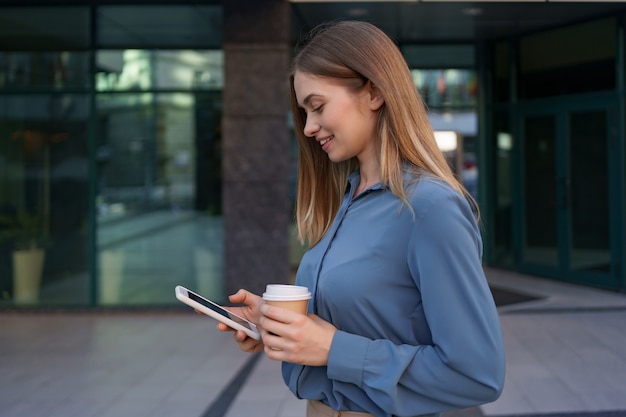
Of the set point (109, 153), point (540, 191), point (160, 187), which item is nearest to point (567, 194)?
point (540, 191)

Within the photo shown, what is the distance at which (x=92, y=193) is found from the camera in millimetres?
9375

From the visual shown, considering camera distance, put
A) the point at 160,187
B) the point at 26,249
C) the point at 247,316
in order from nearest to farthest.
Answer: the point at 247,316
the point at 160,187
the point at 26,249

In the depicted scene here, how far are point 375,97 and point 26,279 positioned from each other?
28.5ft

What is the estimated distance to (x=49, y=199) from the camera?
9.40 metres

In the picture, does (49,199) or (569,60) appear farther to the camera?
(569,60)

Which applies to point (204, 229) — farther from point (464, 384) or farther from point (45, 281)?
point (464, 384)

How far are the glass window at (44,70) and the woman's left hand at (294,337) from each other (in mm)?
8517

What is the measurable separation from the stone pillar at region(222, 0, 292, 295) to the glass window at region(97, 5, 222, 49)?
72cm

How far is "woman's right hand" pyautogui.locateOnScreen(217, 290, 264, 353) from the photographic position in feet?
5.50

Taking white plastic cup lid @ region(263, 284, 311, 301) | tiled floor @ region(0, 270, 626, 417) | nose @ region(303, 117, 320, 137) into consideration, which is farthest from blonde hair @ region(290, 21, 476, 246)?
tiled floor @ region(0, 270, 626, 417)

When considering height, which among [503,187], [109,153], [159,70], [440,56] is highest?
[440,56]

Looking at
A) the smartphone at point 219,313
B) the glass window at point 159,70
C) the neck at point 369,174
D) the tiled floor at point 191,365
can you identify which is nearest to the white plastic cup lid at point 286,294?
the smartphone at point 219,313

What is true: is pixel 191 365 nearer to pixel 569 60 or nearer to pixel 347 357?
pixel 347 357

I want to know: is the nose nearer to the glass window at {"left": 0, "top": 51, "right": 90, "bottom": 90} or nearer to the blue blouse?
the blue blouse
